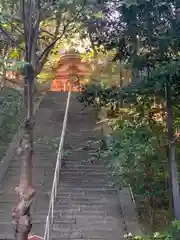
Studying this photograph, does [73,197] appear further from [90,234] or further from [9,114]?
[9,114]

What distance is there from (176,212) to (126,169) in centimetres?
129

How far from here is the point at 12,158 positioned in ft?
40.2

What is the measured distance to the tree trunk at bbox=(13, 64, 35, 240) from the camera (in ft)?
19.6

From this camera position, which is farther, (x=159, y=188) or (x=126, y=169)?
(x=159, y=188)

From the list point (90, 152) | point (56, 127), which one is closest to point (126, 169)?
point (90, 152)

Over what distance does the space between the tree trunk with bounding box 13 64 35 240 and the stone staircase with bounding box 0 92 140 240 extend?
214 centimetres

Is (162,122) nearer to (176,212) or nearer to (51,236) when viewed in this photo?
(176,212)

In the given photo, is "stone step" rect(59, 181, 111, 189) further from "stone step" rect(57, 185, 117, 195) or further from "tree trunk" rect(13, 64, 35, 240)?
"tree trunk" rect(13, 64, 35, 240)

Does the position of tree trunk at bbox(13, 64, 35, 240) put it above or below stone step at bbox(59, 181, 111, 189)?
above

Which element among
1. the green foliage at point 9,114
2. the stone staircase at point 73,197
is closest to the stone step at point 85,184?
the stone staircase at point 73,197

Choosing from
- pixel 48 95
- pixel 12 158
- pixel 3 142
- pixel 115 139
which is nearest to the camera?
pixel 115 139

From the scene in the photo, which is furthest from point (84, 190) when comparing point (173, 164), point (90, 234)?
point (173, 164)

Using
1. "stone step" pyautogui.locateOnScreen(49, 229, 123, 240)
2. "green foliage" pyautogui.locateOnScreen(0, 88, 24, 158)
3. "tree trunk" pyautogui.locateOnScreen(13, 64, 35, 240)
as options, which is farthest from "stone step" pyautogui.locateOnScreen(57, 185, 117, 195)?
"tree trunk" pyautogui.locateOnScreen(13, 64, 35, 240)

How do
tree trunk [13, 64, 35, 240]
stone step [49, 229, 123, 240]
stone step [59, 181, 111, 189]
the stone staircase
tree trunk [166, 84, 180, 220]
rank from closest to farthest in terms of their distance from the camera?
tree trunk [13, 64, 35, 240] < tree trunk [166, 84, 180, 220] < stone step [49, 229, 123, 240] < the stone staircase < stone step [59, 181, 111, 189]
